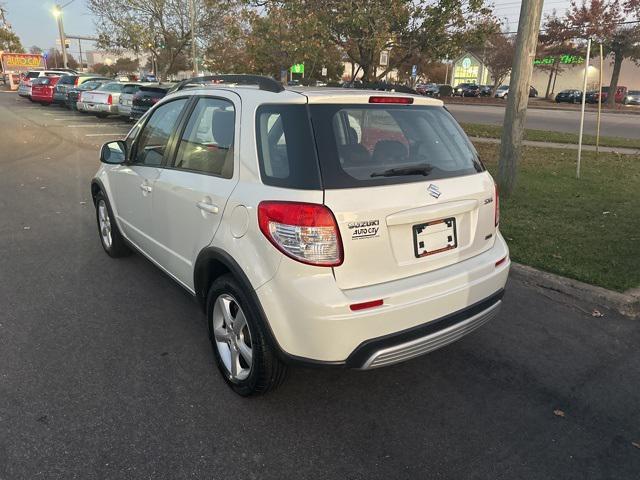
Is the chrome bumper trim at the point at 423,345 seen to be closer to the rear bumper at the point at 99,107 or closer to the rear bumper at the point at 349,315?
the rear bumper at the point at 349,315

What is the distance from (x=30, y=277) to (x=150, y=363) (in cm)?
210

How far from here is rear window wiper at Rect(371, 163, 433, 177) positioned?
8.61ft

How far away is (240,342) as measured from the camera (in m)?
2.88

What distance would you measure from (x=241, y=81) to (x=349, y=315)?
5.76 feet

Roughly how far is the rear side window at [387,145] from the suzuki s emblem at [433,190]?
0.06 m

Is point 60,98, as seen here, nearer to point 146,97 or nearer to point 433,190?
point 146,97

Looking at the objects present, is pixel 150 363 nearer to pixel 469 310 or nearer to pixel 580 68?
pixel 469 310

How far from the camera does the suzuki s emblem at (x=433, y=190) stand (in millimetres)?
2666

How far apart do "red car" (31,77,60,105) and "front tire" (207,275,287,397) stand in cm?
2711

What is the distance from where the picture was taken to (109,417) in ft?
8.85

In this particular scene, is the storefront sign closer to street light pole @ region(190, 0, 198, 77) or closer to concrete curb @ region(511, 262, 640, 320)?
street light pole @ region(190, 0, 198, 77)

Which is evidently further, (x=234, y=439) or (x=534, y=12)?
(x=534, y=12)

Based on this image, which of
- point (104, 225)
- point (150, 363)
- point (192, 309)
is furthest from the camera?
point (104, 225)

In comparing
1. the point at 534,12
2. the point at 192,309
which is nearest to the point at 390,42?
the point at 534,12
